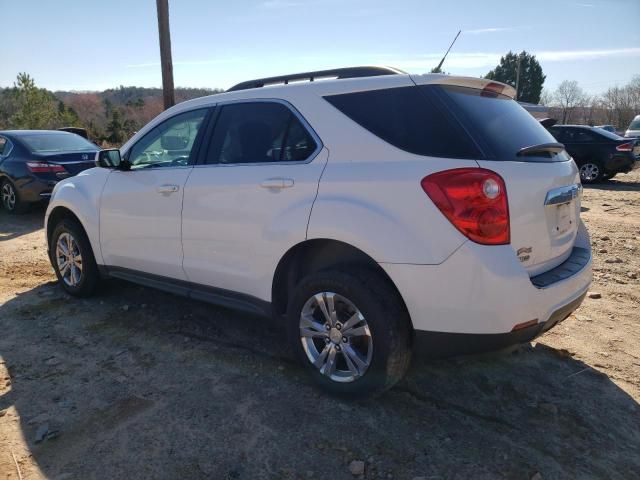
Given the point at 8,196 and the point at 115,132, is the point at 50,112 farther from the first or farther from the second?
the point at 8,196

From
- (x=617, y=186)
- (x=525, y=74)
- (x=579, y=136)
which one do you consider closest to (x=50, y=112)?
(x=579, y=136)

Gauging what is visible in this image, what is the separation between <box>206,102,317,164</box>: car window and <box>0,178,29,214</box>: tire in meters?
6.99

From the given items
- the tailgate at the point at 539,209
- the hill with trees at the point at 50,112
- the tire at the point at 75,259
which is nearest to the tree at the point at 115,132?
the hill with trees at the point at 50,112

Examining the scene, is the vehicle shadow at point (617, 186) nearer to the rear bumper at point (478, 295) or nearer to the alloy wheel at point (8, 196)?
the rear bumper at point (478, 295)

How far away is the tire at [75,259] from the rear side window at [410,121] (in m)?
2.97

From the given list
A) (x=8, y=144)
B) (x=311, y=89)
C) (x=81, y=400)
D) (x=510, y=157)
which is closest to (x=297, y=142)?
(x=311, y=89)

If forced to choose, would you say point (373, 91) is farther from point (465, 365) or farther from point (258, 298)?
point (465, 365)

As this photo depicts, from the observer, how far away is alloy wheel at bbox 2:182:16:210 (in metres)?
9.15

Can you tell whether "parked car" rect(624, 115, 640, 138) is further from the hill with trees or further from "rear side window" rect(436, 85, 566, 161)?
"rear side window" rect(436, 85, 566, 161)

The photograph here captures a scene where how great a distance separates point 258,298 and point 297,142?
3.48ft

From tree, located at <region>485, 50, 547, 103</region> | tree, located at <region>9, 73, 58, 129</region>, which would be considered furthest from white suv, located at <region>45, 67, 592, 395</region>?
tree, located at <region>485, 50, 547, 103</region>

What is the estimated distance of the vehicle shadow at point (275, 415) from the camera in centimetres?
253

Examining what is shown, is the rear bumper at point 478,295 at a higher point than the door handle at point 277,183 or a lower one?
lower

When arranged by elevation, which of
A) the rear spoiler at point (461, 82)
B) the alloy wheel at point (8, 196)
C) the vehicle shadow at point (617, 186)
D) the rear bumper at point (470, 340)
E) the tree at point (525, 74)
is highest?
the tree at point (525, 74)
